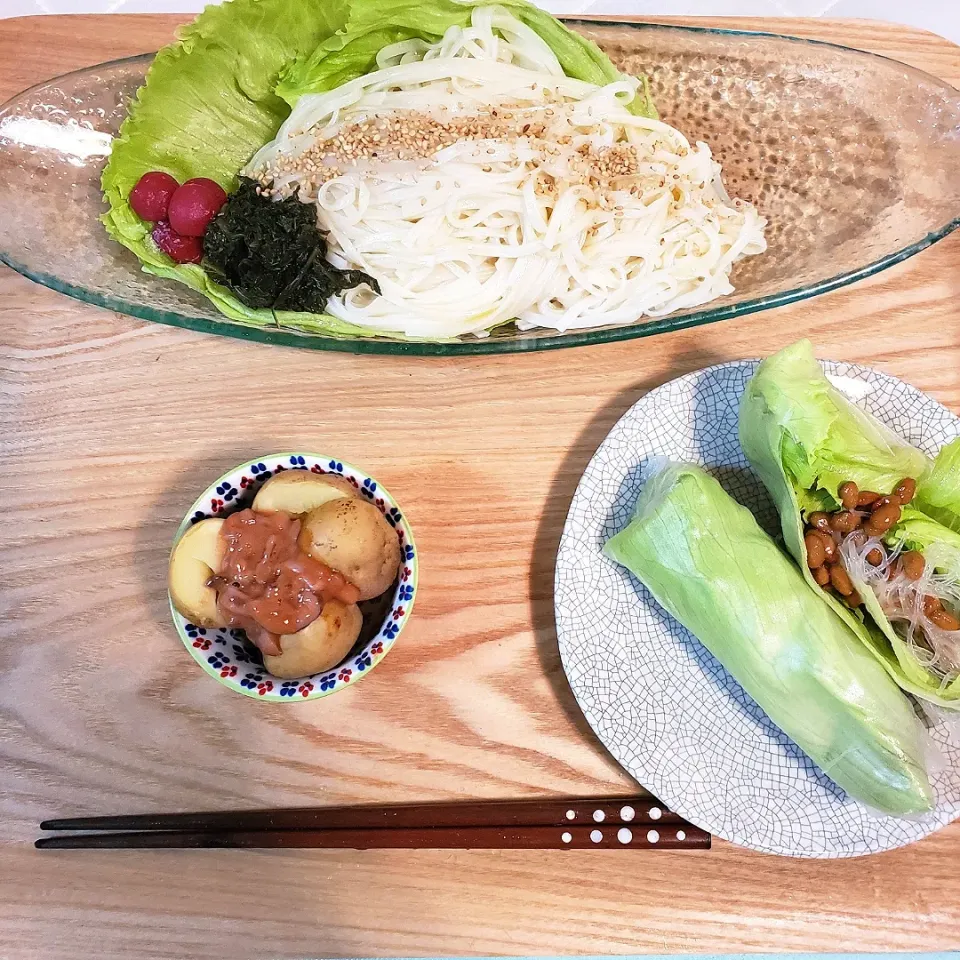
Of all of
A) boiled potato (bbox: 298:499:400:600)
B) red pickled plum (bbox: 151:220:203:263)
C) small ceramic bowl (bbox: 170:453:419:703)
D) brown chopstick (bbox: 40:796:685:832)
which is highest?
red pickled plum (bbox: 151:220:203:263)

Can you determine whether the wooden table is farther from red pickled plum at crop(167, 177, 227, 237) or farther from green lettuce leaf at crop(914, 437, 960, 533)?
green lettuce leaf at crop(914, 437, 960, 533)

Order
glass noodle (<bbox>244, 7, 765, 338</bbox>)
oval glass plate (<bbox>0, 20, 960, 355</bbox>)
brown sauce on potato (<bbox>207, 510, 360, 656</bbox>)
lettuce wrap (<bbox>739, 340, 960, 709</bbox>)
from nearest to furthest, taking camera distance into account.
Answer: brown sauce on potato (<bbox>207, 510, 360, 656</bbox>) < lettuce wrap (<bbox>739, 340, 960, 709</bbox>) < oval glass plate (<bbox>0, 20, 960, 355</bbox>) < glass noodle (<bbox>244, 7, 765, 338</bbox>)

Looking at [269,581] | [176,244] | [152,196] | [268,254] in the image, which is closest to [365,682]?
[269,581]

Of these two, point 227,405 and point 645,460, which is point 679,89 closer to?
point 645,460

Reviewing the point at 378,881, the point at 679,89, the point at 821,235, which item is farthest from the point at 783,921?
the point at 679,89

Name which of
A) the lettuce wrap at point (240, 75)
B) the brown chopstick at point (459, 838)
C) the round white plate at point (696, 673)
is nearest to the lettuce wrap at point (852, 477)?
the round white plate at point (696, 673)

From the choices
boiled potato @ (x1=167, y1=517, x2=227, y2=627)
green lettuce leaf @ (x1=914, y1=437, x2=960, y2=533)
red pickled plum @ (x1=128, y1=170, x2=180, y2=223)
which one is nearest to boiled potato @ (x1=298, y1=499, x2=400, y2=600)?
boiled potato @ (x1=167, y1=517, x2=227, y2=627)
